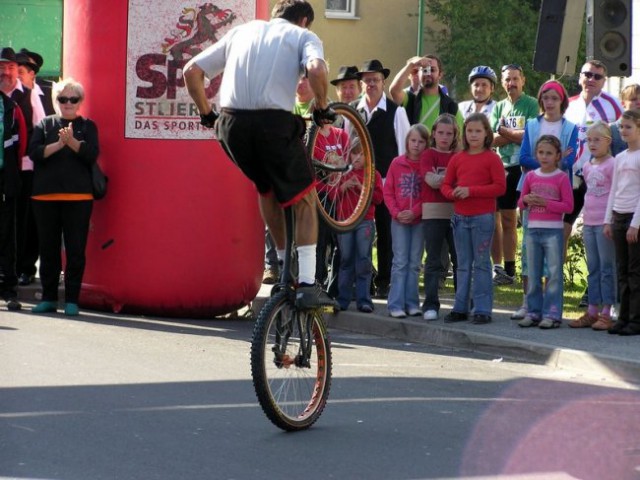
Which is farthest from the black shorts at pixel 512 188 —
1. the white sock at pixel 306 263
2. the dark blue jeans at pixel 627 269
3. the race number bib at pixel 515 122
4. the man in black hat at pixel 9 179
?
the white sock at pixel 306 263

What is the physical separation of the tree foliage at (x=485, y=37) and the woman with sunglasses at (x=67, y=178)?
31157mm

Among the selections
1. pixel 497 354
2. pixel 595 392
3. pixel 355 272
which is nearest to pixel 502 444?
pixel 595 392

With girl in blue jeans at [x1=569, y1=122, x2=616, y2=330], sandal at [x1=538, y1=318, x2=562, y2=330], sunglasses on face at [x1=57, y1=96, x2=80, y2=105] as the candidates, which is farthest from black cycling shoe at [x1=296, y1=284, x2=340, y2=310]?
sunglasses on face at [x1=57, y1=96, x2=80, y2=105]

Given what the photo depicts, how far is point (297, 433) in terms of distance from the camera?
291 inches

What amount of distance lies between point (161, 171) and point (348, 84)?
6.90 ft

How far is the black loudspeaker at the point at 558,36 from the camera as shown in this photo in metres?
14.3

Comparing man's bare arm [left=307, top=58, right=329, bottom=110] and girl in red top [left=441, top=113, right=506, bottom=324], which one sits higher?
man's bare arm [left=307, top=58, right=329, bottom=110]

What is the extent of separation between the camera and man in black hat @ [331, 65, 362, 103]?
43.8ft

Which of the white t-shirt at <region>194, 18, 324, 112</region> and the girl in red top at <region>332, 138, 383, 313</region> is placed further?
the girl in red top at <region>332, 138, 383, 313</region>

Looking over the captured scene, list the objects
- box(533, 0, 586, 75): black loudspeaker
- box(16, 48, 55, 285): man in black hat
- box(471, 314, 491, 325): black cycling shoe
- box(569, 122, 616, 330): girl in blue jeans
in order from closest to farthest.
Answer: box(569, 122, 616, 330): girl in blue jeans, box(471, 314, 491, 325): black cycling shoe, box(16, 48, 55, 285): man in black hat, box(533, 0, 586, 75): black loudspeaker

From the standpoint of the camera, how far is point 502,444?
7133 millimetres

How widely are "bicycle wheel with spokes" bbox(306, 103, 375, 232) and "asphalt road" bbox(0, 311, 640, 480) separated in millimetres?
1065

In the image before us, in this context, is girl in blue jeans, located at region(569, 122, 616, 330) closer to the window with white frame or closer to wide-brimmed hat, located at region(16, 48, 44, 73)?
wide-brimmed hat, located at region(16, 48, 44, 73)

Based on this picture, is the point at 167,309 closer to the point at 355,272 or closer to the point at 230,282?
the point at 230,282
